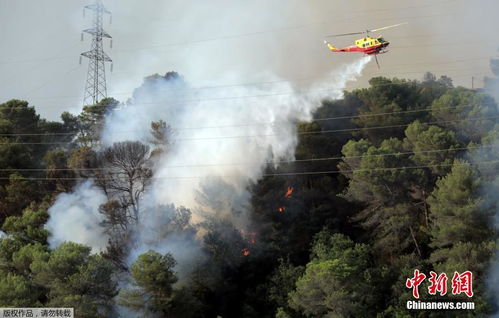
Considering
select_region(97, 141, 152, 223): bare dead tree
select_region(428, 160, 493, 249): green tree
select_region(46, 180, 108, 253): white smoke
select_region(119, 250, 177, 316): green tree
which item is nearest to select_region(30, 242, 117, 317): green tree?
select_region(119, 250, 177, 316): green tree

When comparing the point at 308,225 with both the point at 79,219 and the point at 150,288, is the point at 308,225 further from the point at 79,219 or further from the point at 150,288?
the point at 79,219

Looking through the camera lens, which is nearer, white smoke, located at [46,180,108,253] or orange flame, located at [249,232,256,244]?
white smoke, located at [46,180,108,253]

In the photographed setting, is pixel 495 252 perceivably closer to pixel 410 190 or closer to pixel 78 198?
pixel 410 190

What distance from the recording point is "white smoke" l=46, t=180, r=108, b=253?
44156 mm

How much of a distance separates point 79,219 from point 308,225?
1731 cm

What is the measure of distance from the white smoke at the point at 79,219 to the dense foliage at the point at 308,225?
0.87 m

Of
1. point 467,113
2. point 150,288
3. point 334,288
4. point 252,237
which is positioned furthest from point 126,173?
point 467,113

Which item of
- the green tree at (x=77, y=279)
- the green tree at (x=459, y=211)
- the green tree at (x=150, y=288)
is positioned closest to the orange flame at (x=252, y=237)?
the green tree at (x=150, y=288)

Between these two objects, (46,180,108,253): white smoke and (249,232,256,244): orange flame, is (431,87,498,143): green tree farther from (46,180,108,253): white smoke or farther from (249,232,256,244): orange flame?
(46,180,108,253): white smoke

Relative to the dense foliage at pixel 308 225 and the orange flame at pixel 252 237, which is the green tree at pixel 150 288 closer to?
the dense foliage at pixel 308 225

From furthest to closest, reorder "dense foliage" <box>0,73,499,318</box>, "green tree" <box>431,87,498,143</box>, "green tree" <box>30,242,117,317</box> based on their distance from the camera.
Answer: "green tree" <box>431,87,498,143</box> < "dense foliage" <box>0,73,499,318</box> < "green tree" <box>30,242,117,317</box>

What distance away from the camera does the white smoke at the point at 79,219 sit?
44.2 metres

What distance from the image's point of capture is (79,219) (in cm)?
4519

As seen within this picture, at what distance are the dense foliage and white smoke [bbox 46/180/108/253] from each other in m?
0.87
